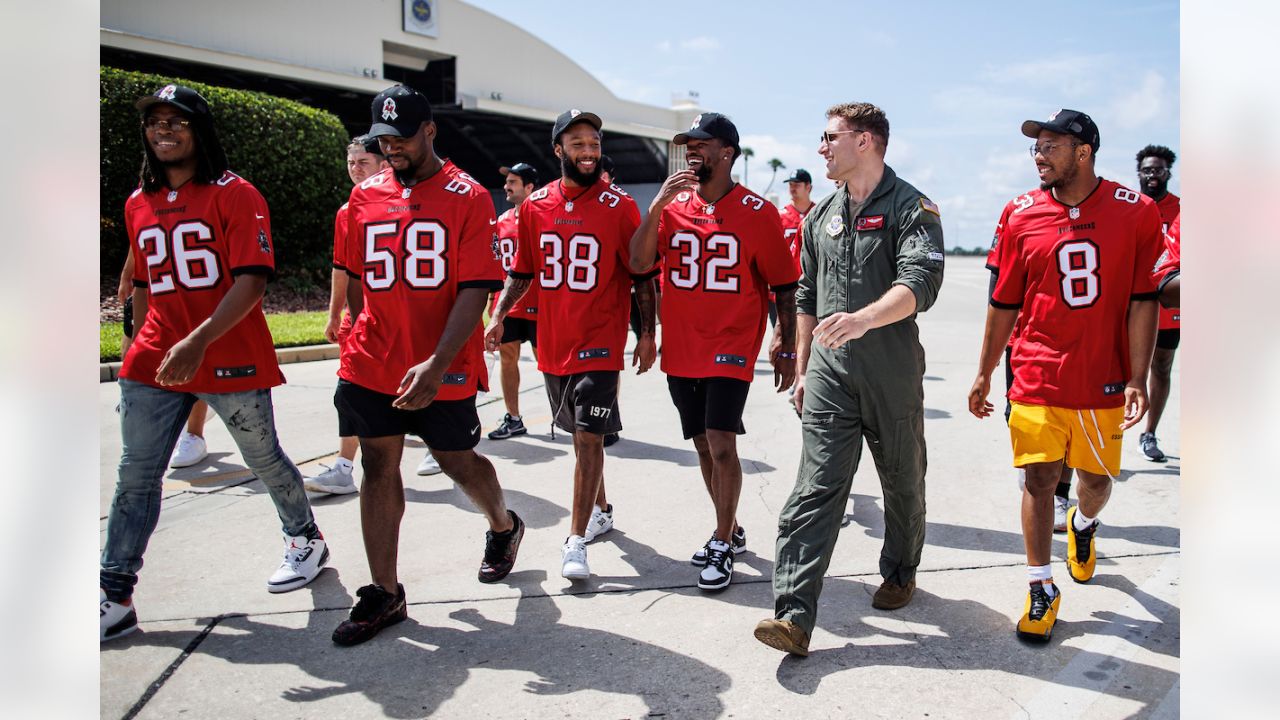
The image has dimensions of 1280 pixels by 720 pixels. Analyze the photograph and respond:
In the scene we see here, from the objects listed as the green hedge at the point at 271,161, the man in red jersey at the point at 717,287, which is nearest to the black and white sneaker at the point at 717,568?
the man in red jersey at the point at 717,287

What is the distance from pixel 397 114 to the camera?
394 cm

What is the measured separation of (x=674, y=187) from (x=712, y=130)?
0.49m

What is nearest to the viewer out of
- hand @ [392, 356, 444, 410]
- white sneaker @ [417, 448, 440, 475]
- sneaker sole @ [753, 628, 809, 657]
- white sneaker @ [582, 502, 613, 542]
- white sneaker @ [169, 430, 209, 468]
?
sneaker sole @ [753, 628, 809, 657]

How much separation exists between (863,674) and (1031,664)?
0.68 meters

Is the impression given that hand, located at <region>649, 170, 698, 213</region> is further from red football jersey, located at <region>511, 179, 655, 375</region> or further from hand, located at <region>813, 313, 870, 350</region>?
hand, located at <region>813, 313, 870, 350</region>

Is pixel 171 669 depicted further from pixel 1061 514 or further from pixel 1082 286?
pixel 1061 514

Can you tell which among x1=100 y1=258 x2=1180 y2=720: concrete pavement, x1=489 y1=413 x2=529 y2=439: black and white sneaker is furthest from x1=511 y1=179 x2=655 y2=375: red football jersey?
x1=489 y1=413 x2=529 y2=439: black and white sneaker

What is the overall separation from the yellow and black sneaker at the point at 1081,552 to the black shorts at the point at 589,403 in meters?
2.29

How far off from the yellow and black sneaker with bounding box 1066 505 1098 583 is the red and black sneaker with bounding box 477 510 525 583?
2.73m

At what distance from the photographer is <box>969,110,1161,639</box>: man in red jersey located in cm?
392

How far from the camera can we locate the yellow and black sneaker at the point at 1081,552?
14.8ft

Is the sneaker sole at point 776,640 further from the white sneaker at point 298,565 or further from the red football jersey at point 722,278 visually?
the white sneaker at point 298,565
